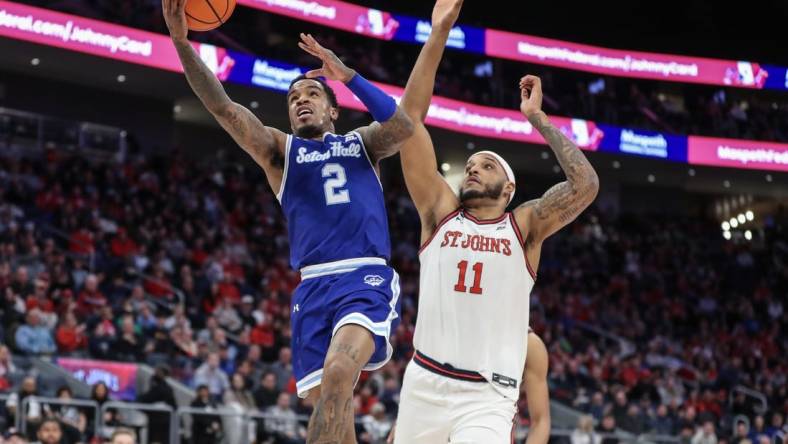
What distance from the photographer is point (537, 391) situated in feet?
23.5

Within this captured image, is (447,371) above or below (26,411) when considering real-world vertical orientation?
above

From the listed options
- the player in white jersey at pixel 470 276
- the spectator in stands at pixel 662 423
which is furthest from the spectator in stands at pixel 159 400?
the spectator in stands at pixel 662 423

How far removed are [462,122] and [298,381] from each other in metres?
21.7

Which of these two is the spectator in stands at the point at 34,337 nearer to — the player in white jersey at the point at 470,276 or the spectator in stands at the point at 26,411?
the spectator in stands at the point at 26,411

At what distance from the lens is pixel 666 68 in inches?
1228

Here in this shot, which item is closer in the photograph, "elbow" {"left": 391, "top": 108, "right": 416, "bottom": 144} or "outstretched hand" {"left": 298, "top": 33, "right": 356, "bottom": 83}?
"outstretched hand" {"left": 298, "top": 33, "right": 356, "bottom": 83}

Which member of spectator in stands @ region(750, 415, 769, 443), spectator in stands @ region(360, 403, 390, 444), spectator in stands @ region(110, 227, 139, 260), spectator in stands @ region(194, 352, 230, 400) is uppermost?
spectator in stands @ region(110, 227, 139, 260)

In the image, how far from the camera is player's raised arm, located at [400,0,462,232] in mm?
6512

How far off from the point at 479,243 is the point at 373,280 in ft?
2.31

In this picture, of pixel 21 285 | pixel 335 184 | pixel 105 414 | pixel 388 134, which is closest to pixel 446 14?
pixel 388 134

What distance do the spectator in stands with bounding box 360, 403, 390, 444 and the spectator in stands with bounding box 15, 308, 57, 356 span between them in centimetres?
409

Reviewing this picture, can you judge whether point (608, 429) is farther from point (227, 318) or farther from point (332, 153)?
point (332, 153)

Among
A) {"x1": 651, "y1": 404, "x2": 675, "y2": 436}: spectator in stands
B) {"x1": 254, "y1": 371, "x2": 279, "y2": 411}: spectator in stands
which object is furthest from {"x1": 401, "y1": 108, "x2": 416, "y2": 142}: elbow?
{"x1": 651, "y1": 404, "x2": 675, "y2": 436}: spectator in stands

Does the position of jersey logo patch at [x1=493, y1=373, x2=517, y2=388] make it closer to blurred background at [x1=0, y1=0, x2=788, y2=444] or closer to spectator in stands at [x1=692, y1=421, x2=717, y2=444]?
blurred background at [x1=0, y1=0, x2=788, y2=444]
